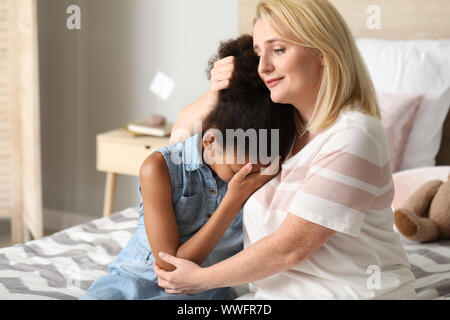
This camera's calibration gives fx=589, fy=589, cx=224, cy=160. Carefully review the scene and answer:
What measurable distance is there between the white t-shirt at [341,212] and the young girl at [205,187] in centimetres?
7

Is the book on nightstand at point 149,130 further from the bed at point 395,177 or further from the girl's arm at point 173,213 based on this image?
the girl's arm at point 173,213

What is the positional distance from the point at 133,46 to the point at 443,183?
1.86 m

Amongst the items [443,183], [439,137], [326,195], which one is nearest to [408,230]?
[443,183]

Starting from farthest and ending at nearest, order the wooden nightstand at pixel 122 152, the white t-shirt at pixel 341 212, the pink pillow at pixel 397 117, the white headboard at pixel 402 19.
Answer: the wooden nightstand at pixel 122 152
the white headboard at pixel 402 19
the pink pillow at pixel 397 117
the white t-shirt at pixel 341 212

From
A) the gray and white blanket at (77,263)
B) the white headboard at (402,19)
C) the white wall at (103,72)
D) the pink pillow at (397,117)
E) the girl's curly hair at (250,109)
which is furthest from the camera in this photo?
the white wall at (103,72)

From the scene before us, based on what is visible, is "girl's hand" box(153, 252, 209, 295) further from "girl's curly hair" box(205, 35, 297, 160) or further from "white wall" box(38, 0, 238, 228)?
"white wall" box(38, 0, 238, 228)

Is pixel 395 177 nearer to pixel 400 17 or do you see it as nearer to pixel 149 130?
pixel 400 17

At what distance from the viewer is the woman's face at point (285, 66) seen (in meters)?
1.10

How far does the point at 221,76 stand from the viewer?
1.20 metres

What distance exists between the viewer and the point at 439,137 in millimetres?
2133

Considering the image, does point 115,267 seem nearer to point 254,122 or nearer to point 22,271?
point 22,271

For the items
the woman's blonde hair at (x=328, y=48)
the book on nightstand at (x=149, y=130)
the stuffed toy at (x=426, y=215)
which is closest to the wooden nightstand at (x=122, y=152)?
the book on nightstand at (x=149, y=130)

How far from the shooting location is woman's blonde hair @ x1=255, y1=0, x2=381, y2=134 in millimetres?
1075

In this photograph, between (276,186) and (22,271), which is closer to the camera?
(276,186)
